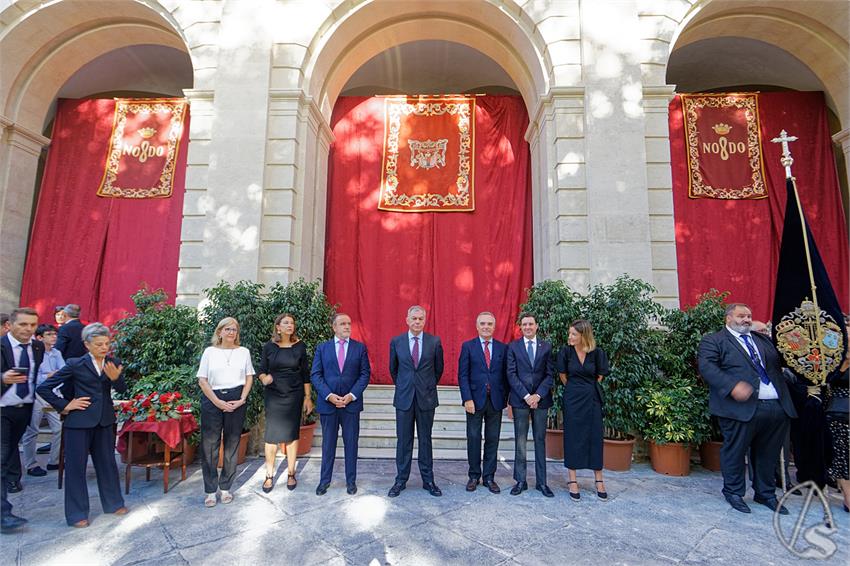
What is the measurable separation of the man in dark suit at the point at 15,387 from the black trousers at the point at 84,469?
40 centimetres

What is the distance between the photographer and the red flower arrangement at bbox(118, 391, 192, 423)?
4.37 m

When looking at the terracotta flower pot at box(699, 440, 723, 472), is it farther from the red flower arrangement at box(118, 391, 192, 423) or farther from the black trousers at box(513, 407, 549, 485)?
the red flower arrangement at box(118, 391, 192, 423)

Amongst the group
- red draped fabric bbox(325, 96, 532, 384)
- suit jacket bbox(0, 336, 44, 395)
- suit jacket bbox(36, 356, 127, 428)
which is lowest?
suit jacket bbox(36, 356, 127, 428)

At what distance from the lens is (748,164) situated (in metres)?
7.48

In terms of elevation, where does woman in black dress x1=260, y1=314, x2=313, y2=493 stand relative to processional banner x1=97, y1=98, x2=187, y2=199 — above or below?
below

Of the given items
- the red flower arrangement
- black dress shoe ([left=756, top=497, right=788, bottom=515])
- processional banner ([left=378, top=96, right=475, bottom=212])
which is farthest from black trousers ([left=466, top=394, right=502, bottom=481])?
processional banner ([left=378, top=96, right=475, bottom=212])

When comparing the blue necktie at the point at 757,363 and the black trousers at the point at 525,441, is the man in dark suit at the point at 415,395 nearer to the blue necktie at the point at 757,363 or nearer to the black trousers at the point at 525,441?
the black trousers at the point at 525,441

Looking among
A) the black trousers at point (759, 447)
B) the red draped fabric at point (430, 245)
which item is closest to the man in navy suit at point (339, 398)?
the red draped fabric at point (430, 245)

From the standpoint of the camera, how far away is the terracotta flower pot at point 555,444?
548cm

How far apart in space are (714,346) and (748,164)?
16.4 feet

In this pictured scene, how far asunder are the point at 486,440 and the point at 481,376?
64cm

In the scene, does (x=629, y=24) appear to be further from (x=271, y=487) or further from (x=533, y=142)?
(x=271, y=487)

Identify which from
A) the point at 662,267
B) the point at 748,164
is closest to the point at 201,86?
the point at 662,267

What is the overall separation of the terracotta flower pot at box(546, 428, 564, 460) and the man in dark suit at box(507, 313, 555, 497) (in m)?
1.32
